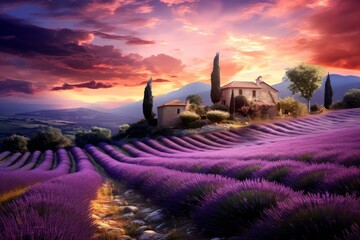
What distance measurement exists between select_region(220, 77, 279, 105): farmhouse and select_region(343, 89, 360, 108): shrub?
39.5 feet

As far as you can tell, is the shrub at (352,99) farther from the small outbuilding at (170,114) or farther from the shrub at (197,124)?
the small outbuilding at (170,114)

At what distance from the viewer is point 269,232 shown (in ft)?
8.63

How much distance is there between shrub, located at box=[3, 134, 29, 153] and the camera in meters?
45.0

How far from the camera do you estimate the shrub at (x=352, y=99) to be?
51.0 meters

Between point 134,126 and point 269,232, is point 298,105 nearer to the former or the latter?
point 134,126

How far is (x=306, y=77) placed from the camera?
5612 centimetres

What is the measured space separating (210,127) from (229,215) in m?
32.1

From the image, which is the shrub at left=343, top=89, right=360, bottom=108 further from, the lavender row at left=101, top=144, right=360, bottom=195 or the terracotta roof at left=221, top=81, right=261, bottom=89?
the lavender row at left=101, top=144, right=360, bottom=195

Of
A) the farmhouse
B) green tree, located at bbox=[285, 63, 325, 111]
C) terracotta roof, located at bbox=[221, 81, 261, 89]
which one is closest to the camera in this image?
the farmhouse

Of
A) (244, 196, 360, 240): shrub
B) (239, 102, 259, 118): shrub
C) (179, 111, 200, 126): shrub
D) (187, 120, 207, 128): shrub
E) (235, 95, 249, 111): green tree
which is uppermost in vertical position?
(235, 95, 249, 111): green tree

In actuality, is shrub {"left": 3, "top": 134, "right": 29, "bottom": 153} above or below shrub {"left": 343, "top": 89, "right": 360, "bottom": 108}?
below

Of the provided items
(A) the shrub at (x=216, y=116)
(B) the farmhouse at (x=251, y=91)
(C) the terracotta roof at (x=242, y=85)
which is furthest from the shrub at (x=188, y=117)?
(C) the terracotta roof at (x=242, y=85)

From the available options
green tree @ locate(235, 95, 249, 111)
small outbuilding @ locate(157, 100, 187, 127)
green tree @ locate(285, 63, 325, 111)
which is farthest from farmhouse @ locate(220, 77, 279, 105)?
small outbuilding @ locate(157, 100, 187, 127)

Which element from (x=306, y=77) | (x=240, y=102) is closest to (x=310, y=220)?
(x=240, y=102)
